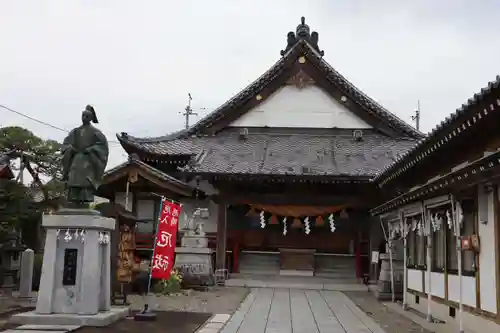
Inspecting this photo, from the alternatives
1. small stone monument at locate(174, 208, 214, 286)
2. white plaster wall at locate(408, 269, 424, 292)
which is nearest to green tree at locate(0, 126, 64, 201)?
small stone monument at locate(174, 208, 214, 286)

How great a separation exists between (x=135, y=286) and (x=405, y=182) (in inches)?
336

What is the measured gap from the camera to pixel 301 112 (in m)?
22.7

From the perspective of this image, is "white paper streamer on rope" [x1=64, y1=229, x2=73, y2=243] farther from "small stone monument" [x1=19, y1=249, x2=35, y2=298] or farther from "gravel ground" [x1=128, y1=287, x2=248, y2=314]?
"small stone monument" [x1=19, y1=249, x2=35, y2=298]

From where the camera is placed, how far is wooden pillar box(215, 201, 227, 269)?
64.3 ft

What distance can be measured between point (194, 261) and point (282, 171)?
438cm

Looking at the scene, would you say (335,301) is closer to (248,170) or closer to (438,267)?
(438,267)

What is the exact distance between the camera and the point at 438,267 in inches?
492

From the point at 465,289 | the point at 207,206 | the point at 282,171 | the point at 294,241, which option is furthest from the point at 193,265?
the point at 465,289

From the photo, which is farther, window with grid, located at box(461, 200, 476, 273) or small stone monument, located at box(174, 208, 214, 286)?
small stone monument, located at box(174, 208, 214, 286)

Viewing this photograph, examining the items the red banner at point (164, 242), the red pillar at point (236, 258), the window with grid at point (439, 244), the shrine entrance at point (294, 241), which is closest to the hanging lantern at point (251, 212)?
the shrine entrance at point (294, 241)

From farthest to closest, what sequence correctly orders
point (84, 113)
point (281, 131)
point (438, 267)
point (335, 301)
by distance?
point (281, 131) → point (335, 301) → point (438, 267) → point (84, 113)

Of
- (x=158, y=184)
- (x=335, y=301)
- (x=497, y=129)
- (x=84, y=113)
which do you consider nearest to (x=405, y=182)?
(x=335, y=301)

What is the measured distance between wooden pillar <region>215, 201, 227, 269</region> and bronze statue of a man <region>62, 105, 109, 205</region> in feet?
31.0

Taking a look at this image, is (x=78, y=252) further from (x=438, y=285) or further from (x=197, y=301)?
(x=438, y=285)
